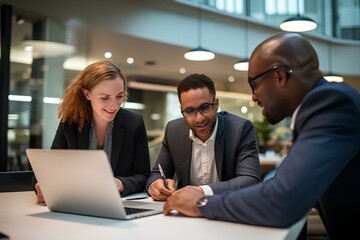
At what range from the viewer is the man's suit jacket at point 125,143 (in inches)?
76.5

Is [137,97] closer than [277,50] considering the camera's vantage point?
No

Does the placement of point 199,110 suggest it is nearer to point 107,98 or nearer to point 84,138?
point 107,98

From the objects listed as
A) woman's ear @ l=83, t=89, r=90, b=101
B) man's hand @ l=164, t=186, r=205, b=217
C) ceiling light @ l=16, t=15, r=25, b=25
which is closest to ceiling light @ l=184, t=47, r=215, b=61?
ceiling light @ l=16, t=15, r=25, b=25

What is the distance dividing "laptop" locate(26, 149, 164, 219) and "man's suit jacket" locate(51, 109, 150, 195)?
1.89 ft

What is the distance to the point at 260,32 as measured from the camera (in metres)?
8.16

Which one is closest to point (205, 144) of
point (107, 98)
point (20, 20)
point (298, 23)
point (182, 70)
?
point (107, 98)

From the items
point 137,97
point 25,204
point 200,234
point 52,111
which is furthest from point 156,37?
point 200,234

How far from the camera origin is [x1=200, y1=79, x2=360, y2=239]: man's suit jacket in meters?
0.99

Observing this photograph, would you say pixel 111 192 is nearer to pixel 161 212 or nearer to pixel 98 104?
pixel 161 212

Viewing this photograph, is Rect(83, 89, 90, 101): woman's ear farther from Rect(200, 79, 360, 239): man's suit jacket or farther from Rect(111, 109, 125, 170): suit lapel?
Rect(200, 79, 360, 239): man's suit jacket

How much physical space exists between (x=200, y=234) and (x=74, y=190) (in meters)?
0.46

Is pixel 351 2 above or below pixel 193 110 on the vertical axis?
above

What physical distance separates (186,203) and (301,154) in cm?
39

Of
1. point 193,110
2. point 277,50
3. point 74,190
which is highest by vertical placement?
point 277,50
